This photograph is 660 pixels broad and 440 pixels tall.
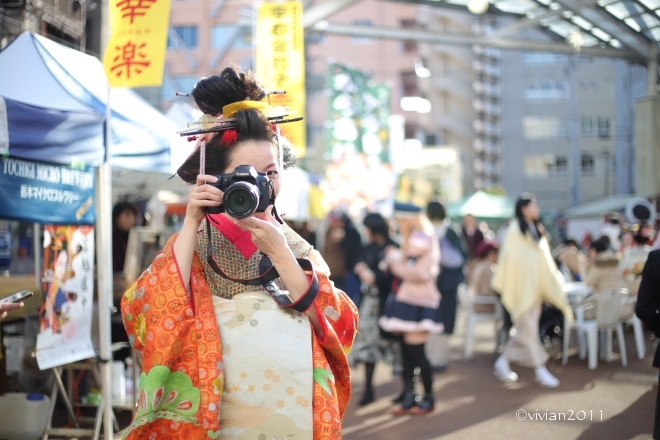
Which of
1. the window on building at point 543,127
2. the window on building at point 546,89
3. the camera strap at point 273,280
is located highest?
the window on building at point 546,89

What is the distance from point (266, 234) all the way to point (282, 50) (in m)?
8.32

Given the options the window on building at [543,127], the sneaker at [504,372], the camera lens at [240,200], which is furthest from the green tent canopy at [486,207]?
the window on building at [543,127]

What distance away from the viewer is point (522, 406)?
6.90 meters

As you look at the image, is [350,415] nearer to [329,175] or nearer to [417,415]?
[417,415]

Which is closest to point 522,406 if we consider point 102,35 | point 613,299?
point 613,299

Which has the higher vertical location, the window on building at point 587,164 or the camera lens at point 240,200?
the window on building at point 587,164

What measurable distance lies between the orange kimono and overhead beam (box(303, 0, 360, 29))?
9.45m

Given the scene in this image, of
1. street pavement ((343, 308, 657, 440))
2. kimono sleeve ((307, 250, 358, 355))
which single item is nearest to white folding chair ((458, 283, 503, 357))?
street pavement ((343, 308, 657, 440))

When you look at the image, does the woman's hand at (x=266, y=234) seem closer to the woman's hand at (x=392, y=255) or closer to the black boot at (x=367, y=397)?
the woman's hand at (x=392, y=255)

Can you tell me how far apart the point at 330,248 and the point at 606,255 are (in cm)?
370

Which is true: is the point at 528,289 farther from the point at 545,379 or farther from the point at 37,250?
the point at 37,250

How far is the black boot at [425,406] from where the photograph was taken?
680cm

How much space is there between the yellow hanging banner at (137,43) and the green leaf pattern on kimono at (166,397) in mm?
3343

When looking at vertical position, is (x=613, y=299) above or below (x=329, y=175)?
below
